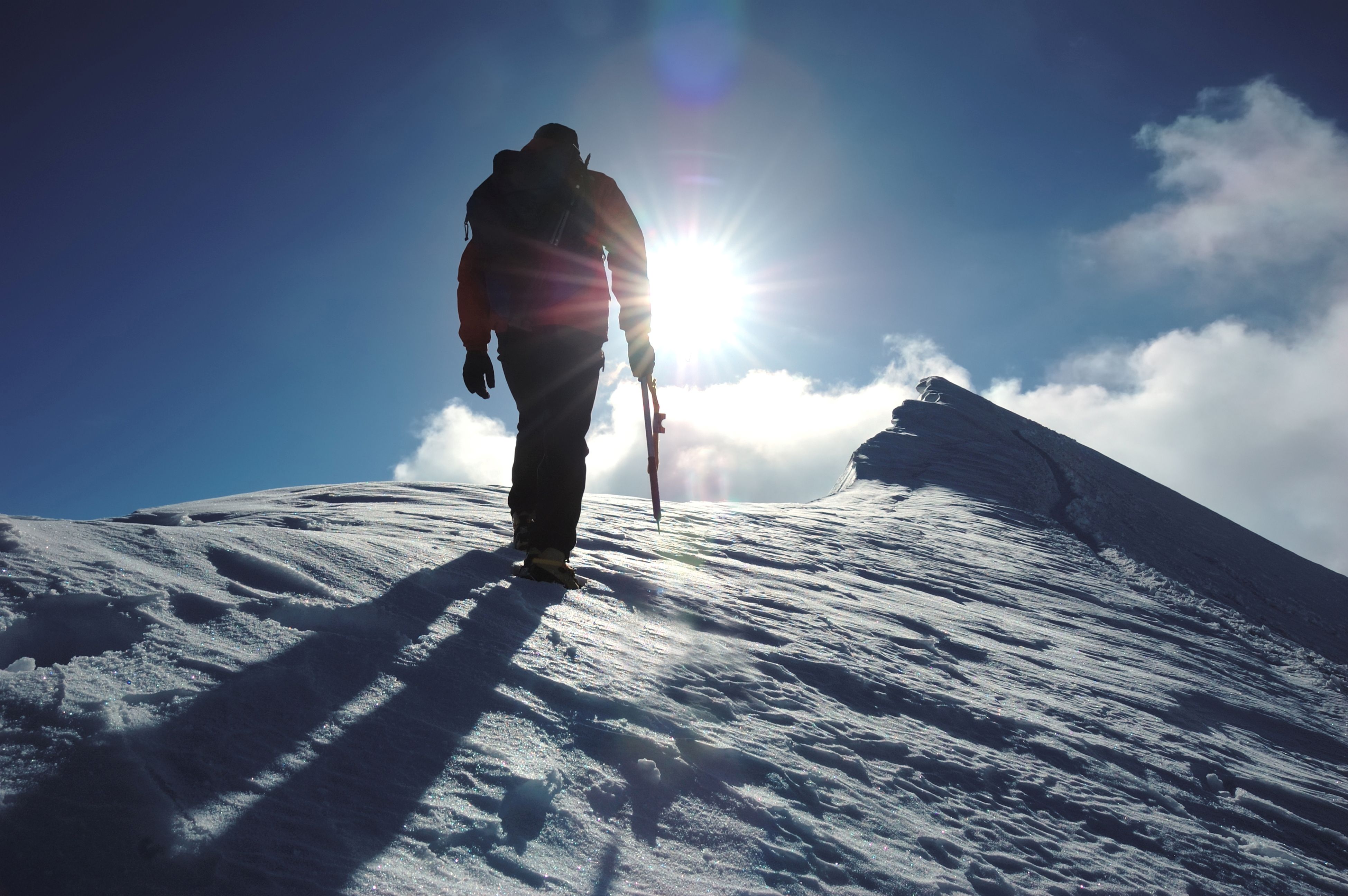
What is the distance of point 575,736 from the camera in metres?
1.62

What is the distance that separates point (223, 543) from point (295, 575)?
1.28 ft

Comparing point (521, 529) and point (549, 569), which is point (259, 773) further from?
point (521, 529)

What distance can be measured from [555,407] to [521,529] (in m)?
0.68

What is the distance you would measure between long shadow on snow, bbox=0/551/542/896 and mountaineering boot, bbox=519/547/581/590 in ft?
3.37

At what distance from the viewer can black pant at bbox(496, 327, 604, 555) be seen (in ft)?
10.4

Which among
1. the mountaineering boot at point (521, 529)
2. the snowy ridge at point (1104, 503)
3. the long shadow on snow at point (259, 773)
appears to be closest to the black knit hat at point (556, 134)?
the mountaineering boot at point (521, 529)

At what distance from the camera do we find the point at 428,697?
1637mm

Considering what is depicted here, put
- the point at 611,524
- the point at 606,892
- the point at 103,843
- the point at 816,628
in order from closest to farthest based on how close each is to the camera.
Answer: the point at 103,843 < the point at 606,892 < the point at 816,628 < the point at 611,524

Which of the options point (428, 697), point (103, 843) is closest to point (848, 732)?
point (428, 697)

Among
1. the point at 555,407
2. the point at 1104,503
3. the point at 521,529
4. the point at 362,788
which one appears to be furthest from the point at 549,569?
the point at 1104,503

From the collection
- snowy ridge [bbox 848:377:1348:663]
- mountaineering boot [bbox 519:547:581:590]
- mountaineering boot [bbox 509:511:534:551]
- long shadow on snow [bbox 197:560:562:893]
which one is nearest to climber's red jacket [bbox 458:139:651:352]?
mountaineering boot [bbox 509:511:534:551]

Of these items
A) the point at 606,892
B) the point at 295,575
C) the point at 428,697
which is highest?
the point at 295,575

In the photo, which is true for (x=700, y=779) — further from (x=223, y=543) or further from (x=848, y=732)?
(x=223, y=543)

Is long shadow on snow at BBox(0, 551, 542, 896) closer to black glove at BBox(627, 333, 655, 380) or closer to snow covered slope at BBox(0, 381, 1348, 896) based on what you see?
snow covered slope at BBox(0, 381, 1348, 896)
